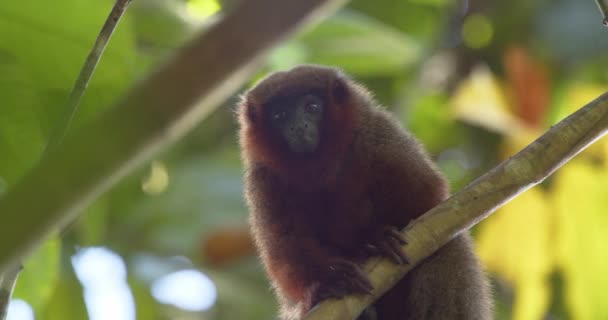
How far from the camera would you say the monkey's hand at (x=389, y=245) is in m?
2.02

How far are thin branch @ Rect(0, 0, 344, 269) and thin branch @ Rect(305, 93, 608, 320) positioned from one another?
1.06m

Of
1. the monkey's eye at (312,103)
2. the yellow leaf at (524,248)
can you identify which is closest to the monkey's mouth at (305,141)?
the monkey's eye at (312,103)

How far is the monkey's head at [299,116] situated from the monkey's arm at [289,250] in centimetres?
17

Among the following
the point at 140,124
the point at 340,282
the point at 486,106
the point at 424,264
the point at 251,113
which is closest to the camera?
the point at 140,124

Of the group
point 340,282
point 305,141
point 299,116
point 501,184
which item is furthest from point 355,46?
point 501,184

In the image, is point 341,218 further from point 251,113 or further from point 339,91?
point 251,113

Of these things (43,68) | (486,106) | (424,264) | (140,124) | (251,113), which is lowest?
(486,106)

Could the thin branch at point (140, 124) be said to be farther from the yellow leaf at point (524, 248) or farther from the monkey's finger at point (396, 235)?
the yellow leaf at point (524, 248)

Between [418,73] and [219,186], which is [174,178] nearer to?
[219,186]

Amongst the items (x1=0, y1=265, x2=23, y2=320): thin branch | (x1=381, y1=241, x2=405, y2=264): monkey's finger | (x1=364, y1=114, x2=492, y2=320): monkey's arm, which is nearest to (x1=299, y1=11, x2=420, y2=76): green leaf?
(x1=364, y1=114, x2=492, y2=320): monkey's arm

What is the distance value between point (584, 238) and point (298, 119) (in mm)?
1223

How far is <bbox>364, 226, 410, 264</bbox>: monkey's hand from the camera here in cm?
202

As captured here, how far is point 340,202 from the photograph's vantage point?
289 centimetres

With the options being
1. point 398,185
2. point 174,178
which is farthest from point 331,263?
point 174,178
